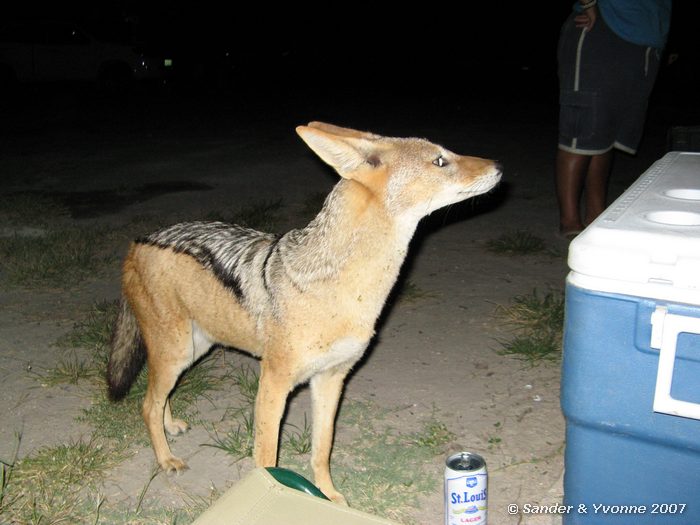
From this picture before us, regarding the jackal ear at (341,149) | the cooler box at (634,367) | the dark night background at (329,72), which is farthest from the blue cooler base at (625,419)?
the dark night background at (329,72)

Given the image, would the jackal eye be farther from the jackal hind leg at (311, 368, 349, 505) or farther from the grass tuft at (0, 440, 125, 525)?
the grass tuft at (0, 440, 125, 525)

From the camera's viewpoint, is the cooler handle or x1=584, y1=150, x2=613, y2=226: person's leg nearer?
the cooler handle

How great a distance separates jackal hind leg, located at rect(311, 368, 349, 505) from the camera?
121 inches

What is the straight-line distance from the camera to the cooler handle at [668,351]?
71.2 inches

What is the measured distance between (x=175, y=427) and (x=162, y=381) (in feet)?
1.53

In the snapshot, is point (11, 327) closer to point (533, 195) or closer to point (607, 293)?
point (607, 293)

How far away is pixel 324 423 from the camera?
123 inches

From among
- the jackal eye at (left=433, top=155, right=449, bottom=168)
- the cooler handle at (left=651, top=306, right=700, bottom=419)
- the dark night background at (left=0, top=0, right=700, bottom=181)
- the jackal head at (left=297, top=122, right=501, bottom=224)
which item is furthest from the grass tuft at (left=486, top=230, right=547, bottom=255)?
the dark night background at (left=0, top=0, right=700, bottom=181)

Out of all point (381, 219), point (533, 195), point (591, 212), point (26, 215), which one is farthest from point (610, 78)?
point (26, 215)

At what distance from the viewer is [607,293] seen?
1.95m

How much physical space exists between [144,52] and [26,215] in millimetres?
13191

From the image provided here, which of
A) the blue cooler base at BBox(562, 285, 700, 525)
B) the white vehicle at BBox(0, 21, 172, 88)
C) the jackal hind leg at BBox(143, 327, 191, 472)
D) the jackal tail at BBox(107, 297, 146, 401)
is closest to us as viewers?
the blue cooler base at BBox(562, 285, 700, 525)

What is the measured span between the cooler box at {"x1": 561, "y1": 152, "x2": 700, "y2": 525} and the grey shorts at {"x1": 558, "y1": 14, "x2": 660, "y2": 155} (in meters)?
3.59

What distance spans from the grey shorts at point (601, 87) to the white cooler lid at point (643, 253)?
11.8 feet
